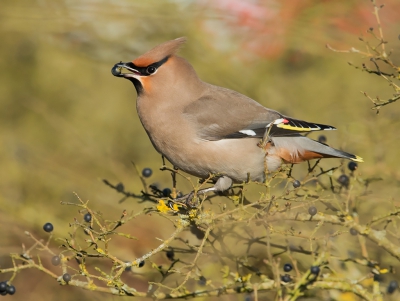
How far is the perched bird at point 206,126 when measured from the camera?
13.0 ft

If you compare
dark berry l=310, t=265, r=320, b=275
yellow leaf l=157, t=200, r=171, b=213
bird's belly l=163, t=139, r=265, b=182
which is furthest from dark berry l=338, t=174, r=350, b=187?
yellow leaf l=157, t=200, r=171, b=213

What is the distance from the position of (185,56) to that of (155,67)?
855 mm

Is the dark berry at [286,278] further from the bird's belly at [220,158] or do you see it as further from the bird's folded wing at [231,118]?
the bird's folded wing at [231,118]

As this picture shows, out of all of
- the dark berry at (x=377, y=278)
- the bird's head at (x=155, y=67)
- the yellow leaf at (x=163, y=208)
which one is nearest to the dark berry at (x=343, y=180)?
the dark berry at (x=377, y=278)

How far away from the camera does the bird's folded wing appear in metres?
4.09

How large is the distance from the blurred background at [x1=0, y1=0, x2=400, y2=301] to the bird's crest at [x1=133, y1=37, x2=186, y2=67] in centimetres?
67

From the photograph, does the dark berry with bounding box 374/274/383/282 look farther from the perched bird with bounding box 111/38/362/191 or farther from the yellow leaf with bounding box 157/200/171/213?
the yellow leaf with bounding box 157/200/171/213

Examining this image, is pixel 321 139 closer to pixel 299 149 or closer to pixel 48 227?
pixel 299 149

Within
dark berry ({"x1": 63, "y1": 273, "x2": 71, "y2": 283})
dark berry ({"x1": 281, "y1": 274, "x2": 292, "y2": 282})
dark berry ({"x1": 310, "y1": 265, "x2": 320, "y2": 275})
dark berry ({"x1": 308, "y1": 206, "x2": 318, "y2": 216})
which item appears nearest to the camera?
dark berry ({"x1": 310, "y1": 265, "x2": 320, "y2": 275})

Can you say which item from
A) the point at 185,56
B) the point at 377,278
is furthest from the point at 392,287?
the point at 185,56

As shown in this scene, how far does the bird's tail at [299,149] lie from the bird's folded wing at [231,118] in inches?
1.7

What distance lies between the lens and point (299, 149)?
400 centimetres

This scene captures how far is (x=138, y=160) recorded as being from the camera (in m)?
5.87

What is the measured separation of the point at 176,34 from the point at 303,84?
3.33ft
